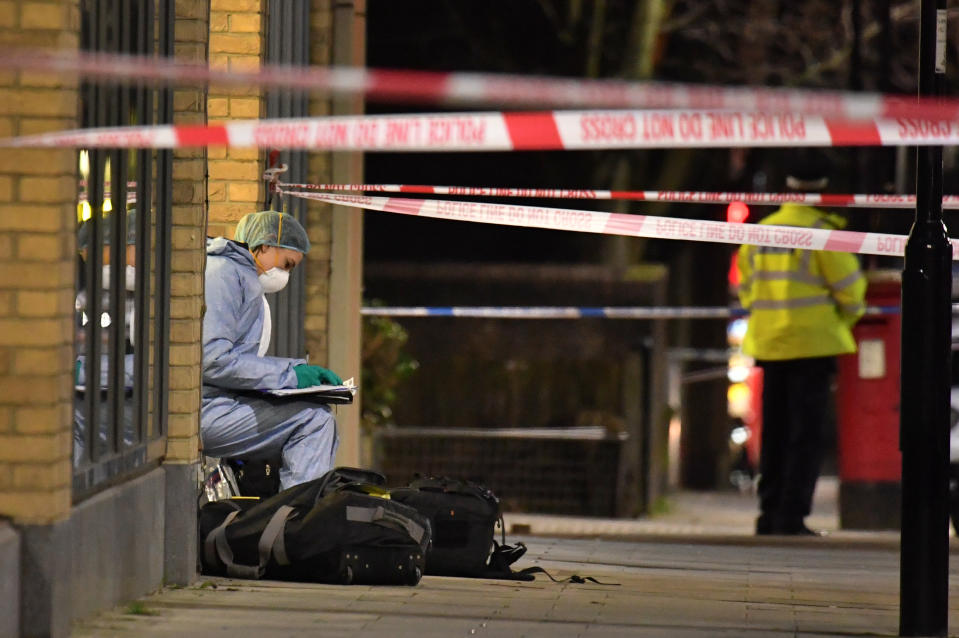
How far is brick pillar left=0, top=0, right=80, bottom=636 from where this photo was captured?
4.61 metres

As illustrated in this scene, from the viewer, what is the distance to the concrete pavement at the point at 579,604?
5.02m

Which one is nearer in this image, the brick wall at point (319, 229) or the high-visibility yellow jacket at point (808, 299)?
the brick wall at point (319, 229)

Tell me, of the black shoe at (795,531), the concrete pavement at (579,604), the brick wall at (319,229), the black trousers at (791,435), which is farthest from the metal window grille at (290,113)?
the black shoe at (795,531)

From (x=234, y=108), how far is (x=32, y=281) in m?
3.08

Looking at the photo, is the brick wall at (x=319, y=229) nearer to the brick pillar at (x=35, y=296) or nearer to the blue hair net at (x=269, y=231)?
the blue hair net at (x=269, y=231)

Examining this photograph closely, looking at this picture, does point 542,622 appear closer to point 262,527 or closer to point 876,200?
point 262,527

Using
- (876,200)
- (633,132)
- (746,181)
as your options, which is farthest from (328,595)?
(746,181)

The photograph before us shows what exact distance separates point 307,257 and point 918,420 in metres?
3.93

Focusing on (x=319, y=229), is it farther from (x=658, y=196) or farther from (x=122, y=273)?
(x=122, y=273)

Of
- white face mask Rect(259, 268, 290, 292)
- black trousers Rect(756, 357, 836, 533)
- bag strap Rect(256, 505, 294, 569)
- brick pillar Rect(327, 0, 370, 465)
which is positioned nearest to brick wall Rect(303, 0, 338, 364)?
brick pillar Rect(327, 0, 370, 465)

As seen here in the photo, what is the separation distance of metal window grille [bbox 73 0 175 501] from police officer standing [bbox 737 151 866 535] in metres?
3.89

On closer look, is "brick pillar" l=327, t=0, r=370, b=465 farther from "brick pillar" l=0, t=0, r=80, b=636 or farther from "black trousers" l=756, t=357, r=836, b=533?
"brick pillar" l=0, t=0, r=80, b=636

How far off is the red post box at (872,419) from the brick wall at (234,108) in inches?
170

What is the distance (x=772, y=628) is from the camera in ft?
17.3
